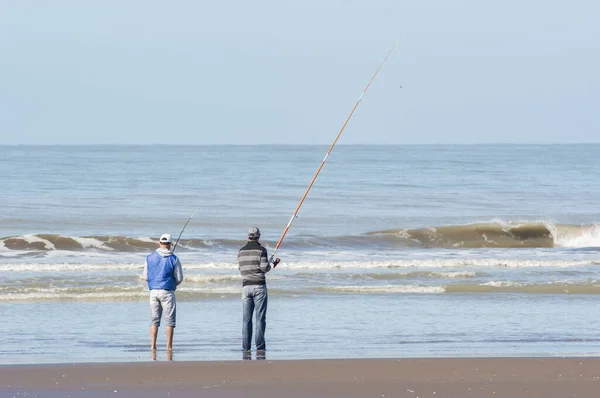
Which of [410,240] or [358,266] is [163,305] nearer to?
[358,266]

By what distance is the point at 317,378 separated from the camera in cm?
875

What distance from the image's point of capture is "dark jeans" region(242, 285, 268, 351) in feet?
34.7

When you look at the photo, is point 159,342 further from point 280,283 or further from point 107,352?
point 280,283

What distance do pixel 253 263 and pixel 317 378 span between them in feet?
6.76

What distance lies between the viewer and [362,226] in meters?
29.4

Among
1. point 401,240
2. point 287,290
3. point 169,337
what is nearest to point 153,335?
point 169,337

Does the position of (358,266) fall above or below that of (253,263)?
above

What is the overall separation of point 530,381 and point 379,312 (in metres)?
4.82

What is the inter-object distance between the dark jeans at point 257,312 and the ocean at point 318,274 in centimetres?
25

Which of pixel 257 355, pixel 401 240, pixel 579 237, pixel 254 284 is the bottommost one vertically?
pixel 257 355

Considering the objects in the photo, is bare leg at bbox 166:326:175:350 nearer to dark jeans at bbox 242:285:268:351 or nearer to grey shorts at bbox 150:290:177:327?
grey shorts at bbox 150:290:177:327

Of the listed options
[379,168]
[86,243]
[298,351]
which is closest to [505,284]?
[298,351]

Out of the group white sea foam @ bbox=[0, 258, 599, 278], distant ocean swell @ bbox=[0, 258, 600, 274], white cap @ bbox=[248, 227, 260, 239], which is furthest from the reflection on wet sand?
white sea foam @ bbox=[0, 258, 599, 278]

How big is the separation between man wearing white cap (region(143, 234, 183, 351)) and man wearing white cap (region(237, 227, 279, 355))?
0.70m
